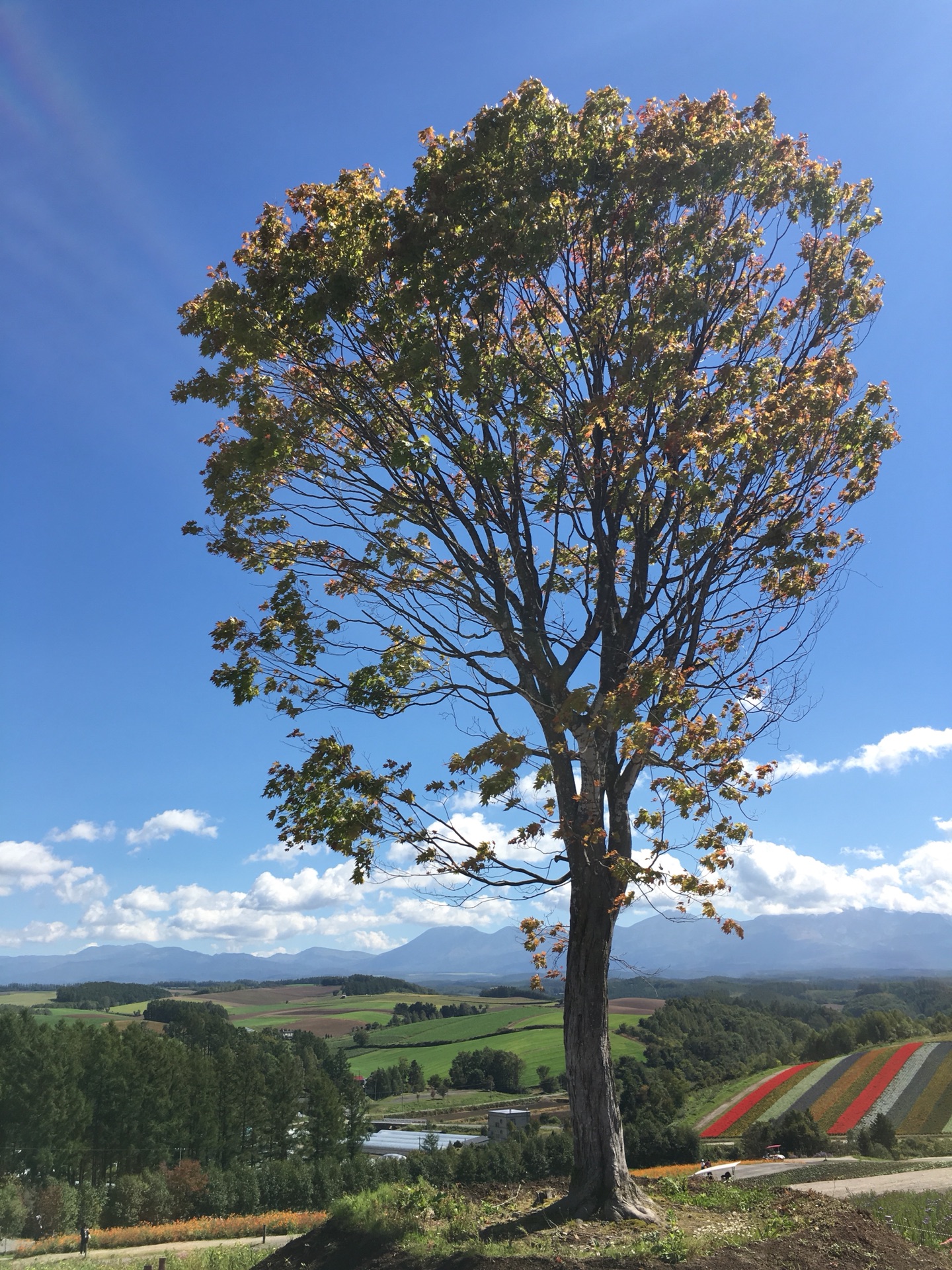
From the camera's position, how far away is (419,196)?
8.72 meters

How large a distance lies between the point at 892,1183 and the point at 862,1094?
157ft

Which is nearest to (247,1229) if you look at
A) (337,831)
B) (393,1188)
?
Result: (393,1188)

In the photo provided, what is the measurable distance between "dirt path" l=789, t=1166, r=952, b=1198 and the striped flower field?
34722 millimetres

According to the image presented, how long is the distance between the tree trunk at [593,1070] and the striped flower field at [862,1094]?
57609mm

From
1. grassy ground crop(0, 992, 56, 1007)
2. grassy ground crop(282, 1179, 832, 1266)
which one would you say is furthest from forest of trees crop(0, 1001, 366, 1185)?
grassy ground crop(282, 1179, 832, 1266)

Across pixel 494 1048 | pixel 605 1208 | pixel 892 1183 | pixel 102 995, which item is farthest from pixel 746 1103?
pixel 102 995

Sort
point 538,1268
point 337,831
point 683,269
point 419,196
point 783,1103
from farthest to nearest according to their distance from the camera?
point 783,1103, point 683,269, point 419,196, point 337,831, point 538,1268

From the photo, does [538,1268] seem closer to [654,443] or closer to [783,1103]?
[654,443]

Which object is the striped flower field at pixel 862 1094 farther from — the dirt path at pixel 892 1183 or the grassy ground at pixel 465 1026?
the grassy ground at pixel 465 1026

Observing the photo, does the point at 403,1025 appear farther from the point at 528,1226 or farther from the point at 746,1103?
the point at 528,1226

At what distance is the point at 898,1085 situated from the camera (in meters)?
59.8

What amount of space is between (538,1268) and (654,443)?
7.97 m

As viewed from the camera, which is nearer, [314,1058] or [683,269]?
[683,269]

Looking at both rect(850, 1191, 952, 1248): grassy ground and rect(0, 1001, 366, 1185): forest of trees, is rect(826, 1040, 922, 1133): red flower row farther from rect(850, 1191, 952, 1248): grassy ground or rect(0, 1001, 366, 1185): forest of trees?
rect(0, 1001, 366, 1185): forest of trees
